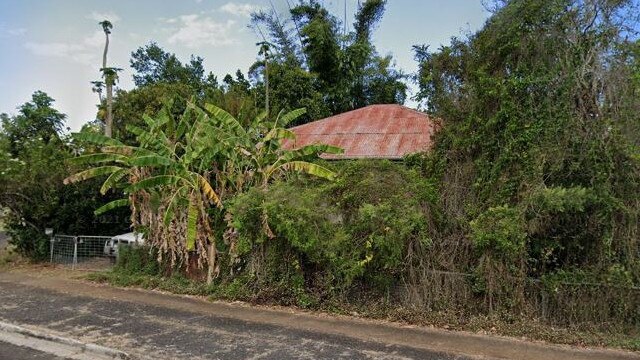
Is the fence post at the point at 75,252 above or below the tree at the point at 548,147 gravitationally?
below

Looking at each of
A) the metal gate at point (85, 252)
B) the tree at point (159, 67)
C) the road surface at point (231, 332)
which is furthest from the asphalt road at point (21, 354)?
the tree at point (159, 67)

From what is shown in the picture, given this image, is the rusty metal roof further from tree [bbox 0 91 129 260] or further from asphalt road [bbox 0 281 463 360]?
asphalt road [bbox 0 281 463 360]

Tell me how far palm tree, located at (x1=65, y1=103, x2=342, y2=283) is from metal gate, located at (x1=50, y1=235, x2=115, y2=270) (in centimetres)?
225

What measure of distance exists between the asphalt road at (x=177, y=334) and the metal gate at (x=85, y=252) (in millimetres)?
3087

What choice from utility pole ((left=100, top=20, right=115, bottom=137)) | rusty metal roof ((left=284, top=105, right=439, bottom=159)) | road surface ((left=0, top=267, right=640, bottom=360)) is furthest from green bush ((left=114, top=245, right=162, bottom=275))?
utility pole ((left=100, top=20, right=115, bottom=137))

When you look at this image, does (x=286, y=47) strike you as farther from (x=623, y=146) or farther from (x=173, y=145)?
(x=623, y=146)

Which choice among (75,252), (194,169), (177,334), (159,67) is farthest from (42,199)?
(159,67)

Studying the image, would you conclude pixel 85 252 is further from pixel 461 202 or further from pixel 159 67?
pixel 159 67

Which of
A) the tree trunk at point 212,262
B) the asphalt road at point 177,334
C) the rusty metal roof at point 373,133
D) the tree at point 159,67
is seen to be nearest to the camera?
the asphalt road at point 177,334

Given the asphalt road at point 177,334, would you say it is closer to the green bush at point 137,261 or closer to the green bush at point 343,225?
the green bush at point 343,225

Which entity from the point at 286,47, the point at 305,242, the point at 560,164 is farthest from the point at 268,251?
the point at 286,47

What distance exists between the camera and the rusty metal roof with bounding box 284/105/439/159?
598 inches

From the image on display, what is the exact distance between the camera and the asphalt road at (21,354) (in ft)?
21.2

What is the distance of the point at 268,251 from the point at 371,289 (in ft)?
6.77
